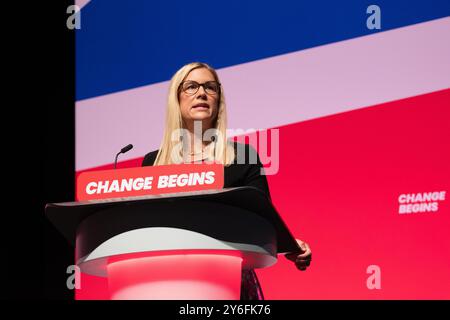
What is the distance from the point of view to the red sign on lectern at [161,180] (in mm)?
1825

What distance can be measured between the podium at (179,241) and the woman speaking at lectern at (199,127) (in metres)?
0.60

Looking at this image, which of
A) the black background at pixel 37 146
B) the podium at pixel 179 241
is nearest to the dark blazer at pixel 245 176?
the podium at pixel 179 241

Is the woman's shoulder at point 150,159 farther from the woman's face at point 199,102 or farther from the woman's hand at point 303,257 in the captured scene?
the woman's hand at point 303,257

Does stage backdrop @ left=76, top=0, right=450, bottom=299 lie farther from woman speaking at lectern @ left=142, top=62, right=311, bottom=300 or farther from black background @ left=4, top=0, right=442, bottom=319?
woman speaking at lectern @ left=142, top=62, right=311, bottom=300

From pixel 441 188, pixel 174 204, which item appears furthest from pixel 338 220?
pixel 174 204

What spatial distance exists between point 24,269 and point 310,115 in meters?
1.99

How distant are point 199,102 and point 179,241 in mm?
846

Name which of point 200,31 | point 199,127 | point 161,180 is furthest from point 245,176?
point 200,31

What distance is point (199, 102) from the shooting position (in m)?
2.53

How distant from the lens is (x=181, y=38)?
3.93 metres

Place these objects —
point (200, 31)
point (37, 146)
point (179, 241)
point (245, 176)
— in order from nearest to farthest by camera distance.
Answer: point (179, 241) < point (245, 176) < point (200, 31) < point (37, 146)

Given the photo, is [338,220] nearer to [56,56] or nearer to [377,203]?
[377,203]

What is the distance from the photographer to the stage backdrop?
3.18 metres

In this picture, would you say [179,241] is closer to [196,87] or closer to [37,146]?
[196,87]
